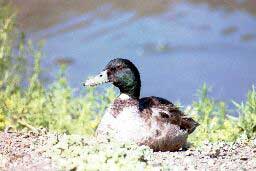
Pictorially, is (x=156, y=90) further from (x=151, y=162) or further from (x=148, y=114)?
(x=151, y=162)

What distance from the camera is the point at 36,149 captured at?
6953mm

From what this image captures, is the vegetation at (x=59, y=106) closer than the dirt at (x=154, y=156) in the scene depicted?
No

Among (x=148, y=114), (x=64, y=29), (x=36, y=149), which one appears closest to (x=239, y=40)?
(x=64, y=29)

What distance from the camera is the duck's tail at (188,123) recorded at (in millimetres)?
7902

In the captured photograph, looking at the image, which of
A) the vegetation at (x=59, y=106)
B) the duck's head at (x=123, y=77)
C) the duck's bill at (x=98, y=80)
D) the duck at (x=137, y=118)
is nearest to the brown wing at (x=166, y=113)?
the duck at (x=137, y=118)

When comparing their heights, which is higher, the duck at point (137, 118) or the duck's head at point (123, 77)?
the duck's head at point (123, 77)

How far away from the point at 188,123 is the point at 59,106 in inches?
77.3

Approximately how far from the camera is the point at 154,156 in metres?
6.87

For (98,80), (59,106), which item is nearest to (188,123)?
(98,80)

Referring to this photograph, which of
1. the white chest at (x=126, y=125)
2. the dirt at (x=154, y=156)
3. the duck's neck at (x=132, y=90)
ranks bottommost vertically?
the dirt at (x=154, y=156)

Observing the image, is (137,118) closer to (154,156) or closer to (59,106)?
(154,156)

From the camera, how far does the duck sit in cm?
747

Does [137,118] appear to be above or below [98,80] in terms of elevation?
below

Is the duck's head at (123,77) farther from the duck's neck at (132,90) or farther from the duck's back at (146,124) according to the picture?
the duck's back at (146,124)
